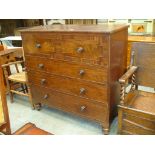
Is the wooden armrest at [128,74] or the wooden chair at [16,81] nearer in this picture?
the wooden armrest at [128,74]

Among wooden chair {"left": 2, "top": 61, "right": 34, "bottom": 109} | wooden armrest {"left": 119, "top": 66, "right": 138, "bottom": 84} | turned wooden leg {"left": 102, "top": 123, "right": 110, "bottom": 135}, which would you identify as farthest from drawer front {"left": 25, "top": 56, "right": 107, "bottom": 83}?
turned wooden leg {"left": 102, "top": 123, "right": 110, "bottom": 135}

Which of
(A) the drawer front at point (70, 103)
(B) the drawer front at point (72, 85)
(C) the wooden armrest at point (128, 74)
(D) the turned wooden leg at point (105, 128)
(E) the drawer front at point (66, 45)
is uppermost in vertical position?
(E) the drawer front at point (66, 45)

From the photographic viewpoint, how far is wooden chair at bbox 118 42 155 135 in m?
1.80

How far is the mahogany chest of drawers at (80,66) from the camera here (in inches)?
74.5

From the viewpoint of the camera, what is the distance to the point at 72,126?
2.36 metres

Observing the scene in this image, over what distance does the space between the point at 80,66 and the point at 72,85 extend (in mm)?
274

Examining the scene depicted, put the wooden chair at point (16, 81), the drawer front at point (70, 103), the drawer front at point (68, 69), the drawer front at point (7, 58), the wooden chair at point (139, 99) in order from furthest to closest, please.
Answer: the drawer front at point (7, 58) → the wooden chair at point (16, 81) → the drawer front at point (70, 103) → the drawer front at point (68, 69) → the wooden chair at point (139, 99)

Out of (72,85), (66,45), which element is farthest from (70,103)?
(66,45)

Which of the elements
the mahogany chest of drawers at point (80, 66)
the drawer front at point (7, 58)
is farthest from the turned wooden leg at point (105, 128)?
the drawer front at point (7, 58)

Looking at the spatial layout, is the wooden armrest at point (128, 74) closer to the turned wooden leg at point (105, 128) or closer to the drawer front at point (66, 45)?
the drawer front at point (66, 45)

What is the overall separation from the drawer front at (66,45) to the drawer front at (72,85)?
29 centimetres

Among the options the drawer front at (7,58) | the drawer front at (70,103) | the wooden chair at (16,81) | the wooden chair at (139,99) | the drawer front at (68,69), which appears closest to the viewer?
the wooden chair at (139,99)
